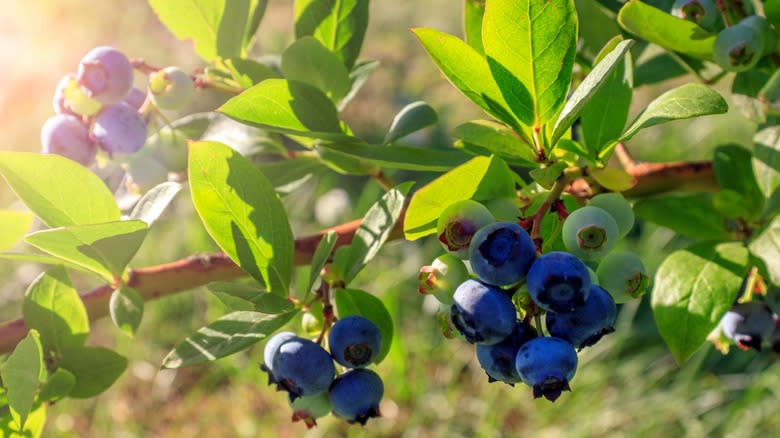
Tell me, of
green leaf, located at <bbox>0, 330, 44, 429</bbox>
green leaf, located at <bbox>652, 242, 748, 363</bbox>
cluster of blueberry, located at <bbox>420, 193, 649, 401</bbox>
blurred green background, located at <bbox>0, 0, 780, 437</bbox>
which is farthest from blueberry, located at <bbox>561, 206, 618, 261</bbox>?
blurred green background, located at <bbox>0, 0, 780, 437</bbox>

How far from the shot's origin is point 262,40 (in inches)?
174

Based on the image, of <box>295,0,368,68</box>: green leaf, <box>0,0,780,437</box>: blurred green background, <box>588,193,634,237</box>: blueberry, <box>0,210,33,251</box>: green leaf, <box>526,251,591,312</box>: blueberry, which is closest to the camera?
<box>526,251,591,312</box>: blueberry

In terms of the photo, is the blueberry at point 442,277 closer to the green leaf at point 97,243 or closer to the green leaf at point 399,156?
the green leaf at point 399,156

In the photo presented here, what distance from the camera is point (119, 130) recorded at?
0.81m

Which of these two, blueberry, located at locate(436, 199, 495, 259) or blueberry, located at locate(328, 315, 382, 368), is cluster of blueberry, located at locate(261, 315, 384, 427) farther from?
blueberry, located at locate(436, 199, 495, 259)

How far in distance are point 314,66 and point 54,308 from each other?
1.17ft

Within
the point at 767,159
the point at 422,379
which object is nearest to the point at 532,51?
the point at 767,159

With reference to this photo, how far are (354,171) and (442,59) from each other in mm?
251

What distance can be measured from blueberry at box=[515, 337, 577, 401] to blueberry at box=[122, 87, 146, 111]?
1.74 feet

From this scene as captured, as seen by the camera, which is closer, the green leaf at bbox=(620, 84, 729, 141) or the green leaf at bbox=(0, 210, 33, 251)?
the green leaf at bbox=(620, 84, 729, 141)

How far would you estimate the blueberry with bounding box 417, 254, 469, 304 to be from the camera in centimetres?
61

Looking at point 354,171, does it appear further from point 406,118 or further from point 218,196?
point 218,196

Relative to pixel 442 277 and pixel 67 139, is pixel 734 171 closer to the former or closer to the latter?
pixel 442 277

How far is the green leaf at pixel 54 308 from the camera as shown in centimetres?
78
